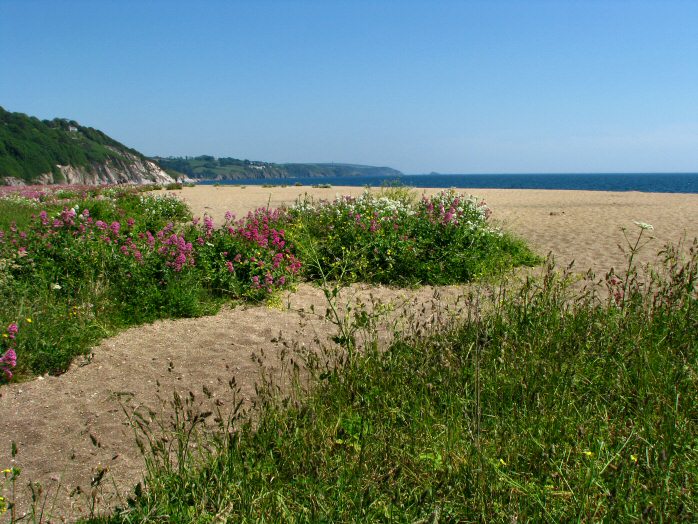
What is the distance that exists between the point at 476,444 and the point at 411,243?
677 cm

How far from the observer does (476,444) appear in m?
2.44

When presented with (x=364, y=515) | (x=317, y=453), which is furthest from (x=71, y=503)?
(x=364, y=515)

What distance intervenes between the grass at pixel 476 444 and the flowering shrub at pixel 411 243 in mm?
4120

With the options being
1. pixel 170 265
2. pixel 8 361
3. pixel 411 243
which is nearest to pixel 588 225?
pixel 411 243

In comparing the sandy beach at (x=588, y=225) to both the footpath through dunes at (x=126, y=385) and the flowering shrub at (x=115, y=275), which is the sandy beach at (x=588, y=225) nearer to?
the footpath through dunes at (x=126, y=385)

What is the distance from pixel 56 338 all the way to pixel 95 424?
1.67 metres

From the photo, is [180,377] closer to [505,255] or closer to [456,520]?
[456,520]

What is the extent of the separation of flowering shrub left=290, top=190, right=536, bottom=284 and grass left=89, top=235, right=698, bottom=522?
13.5 ft

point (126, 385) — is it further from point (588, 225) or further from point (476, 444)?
point (588, 225)

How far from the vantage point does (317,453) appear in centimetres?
292

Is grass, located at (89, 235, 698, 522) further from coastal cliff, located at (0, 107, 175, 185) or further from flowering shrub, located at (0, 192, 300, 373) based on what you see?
coastal cliff, located at (0, 107, 175, 185)

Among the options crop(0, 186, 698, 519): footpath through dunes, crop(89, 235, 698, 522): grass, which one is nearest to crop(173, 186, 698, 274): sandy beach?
crop(0, 186, 698, 519): footpath through dunes

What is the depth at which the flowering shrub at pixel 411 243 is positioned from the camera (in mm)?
A: 8602

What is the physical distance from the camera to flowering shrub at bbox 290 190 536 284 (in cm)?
860
